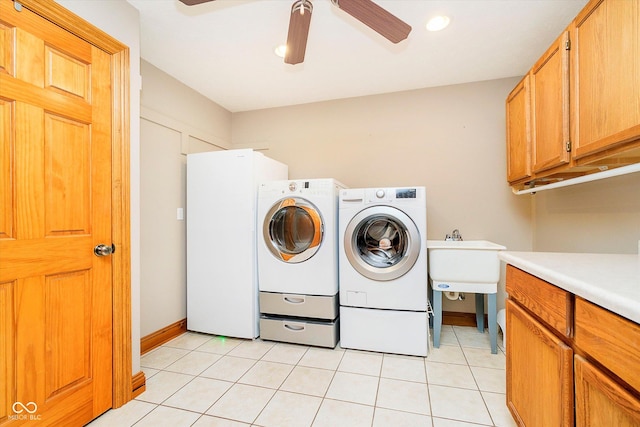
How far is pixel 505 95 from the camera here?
266 centimetres

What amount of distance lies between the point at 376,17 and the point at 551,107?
114cm

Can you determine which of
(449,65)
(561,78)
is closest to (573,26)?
(561,78)

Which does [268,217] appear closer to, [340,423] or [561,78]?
[340,423]

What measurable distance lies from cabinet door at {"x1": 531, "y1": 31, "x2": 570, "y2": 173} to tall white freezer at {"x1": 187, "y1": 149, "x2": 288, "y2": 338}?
2056 millimetres

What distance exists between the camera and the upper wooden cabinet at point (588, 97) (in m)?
1.09

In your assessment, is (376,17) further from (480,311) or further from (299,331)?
(480,311)

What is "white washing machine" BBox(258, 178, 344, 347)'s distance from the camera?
227cm

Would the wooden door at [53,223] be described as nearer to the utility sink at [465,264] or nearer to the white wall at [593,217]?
the utility sink at [465,264]

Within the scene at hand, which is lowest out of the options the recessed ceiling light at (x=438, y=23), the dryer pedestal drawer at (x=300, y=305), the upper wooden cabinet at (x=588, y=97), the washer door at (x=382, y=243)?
the dryer pedestal drawer at (x=300, y=305)

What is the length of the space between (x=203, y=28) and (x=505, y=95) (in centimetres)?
265

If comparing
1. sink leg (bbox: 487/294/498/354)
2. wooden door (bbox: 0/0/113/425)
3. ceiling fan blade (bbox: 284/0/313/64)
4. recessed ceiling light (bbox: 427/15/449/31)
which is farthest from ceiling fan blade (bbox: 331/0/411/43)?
sink leg (bbox: 487/294/498/354)

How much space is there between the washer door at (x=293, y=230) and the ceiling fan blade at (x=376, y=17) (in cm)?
130

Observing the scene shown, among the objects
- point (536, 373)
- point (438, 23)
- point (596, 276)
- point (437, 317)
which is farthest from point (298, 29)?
point (437, 317)

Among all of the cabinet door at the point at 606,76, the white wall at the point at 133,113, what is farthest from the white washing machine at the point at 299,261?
the cabinet door at the point at 606,76
